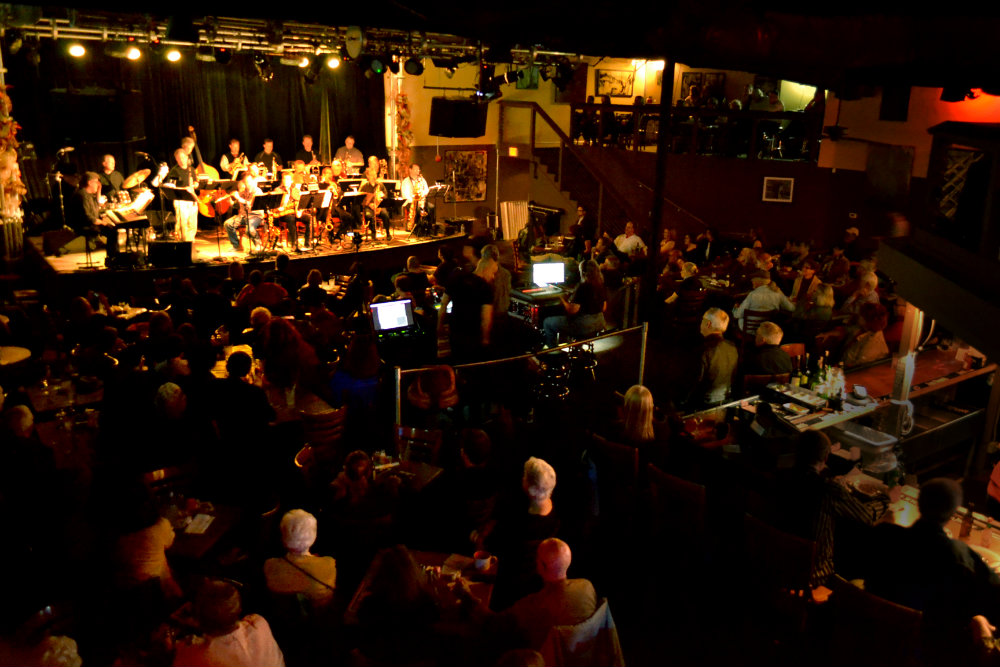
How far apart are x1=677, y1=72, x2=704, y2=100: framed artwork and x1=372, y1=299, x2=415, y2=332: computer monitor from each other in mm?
12261

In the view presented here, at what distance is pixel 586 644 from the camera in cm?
342

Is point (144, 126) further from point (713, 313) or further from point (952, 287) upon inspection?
point (952, 287)

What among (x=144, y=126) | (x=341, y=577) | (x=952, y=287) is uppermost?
(x=144, y=126)

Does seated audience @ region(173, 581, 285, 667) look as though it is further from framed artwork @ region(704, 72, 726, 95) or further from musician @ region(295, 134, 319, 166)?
framed artwork @ region(704, 72, 726, 95)

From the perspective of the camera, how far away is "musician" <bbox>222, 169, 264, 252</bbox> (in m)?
12.3

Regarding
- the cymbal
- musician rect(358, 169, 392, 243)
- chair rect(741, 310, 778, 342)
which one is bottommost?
chair rect(741, 310, 778, 342)

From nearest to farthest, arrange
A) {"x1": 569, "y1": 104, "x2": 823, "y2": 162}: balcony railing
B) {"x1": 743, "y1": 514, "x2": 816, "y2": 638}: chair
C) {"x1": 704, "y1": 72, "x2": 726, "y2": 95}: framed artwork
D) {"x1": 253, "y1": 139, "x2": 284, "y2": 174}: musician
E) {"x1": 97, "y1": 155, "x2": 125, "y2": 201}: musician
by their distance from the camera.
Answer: {"x1": 743, "y1": 514, "x2": 816, "y2": 638}: chair
{"x1": 97, "y1": 155, "x2": 125, "y2": 201}: musician
{"x1": 569, "y1": 104, "x2": 823, "y2": 162}: balcony railing
{"x1": 253, "y1": 139, "x2": 284, "y2": 174}: musician
{"x1": 704, "y1": 72, "x2": 726, "y2": 95}: framed artwork

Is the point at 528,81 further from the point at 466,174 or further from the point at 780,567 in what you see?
the point at 780,567

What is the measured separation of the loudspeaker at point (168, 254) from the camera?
430 inches

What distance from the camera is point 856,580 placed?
423 cm

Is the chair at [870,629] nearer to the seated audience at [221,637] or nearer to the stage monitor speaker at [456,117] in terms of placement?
the seated audience at [221,637]

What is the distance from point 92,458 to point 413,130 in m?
12.4

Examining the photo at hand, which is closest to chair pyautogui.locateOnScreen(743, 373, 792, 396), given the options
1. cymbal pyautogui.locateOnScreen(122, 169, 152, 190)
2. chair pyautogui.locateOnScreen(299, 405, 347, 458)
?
chair pyautogui.locateOnScreen(299, 405, 347, 458)

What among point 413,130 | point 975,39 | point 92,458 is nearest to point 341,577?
point 92,458
